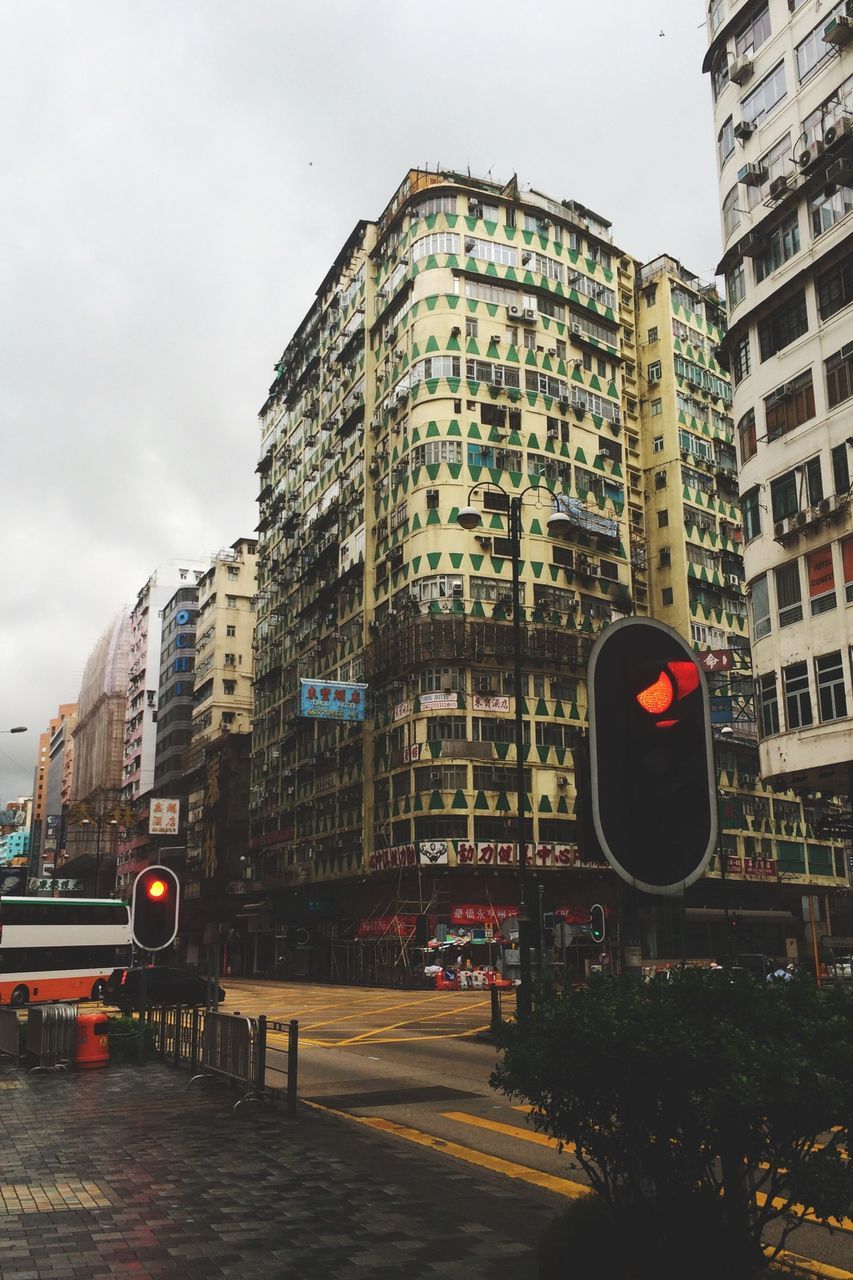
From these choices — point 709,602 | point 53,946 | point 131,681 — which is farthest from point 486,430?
point 131,681

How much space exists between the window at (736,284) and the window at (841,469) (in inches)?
263

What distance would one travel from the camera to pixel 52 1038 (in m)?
17.6

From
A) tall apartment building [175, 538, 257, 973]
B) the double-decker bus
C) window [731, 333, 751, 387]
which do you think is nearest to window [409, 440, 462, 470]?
window [731, 333, 751, 387]

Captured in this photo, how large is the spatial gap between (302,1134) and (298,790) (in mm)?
60389

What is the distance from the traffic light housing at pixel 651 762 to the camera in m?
4.40

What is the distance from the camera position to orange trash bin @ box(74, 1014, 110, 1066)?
17.7m


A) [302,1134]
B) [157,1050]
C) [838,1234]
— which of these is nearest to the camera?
[838,1234]

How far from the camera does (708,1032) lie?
481cm

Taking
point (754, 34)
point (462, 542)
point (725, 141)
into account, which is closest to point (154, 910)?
point (725, 141)

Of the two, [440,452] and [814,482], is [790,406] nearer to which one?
[814,482]

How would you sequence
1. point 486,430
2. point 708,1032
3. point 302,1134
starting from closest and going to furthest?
point 708,1032, point 302,1134, point 486,430

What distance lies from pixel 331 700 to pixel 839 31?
3802cm

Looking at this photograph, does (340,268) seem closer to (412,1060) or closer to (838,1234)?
(412,1060)

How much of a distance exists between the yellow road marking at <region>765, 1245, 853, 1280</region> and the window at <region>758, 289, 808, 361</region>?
24.9 meters
